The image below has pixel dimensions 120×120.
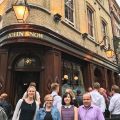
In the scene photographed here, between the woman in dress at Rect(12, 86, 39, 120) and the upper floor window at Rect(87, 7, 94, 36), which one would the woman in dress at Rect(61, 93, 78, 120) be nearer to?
the woman in dress at Rect(12, 86, 39, 120)

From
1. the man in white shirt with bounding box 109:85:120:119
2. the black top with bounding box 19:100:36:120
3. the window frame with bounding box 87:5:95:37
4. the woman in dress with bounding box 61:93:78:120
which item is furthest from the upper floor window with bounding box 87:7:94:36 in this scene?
the black top with bounding box 19:100:36:120

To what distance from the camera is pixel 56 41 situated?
10.3 m

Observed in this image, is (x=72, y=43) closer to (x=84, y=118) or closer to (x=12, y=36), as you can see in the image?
(x=12, y=36)

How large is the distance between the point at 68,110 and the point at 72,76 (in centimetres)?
754

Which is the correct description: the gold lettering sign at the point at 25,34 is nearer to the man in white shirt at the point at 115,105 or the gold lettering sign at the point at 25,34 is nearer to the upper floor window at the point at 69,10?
the upper floor window at the point at 69,10

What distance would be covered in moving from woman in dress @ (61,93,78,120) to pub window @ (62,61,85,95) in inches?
239

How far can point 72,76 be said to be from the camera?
12.2m

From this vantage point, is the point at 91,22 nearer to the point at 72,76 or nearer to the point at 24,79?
the point at 72,76

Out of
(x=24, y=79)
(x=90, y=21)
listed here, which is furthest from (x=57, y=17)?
(x=90, y=21)

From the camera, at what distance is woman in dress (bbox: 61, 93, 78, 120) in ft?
15.0

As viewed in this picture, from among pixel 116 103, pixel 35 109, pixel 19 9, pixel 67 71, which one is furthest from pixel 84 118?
pixel 67 71

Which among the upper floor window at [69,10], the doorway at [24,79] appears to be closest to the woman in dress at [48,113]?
the doorway at [24,79]

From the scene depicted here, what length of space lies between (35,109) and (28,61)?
5.39m

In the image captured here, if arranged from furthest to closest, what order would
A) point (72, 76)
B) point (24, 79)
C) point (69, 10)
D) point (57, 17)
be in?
point (69, 10) → point (72, 76) → point (57, 17) → point (24, 79)
